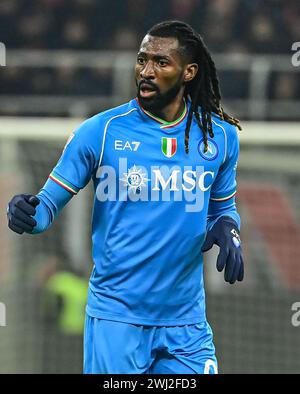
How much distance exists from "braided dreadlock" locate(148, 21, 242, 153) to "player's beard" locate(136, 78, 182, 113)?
4.7 inches

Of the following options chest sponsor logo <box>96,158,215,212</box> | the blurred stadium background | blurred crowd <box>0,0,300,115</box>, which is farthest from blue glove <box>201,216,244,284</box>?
blurred crowd <box>0,0,300,115</box>

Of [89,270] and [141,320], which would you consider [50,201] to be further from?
[89,270]

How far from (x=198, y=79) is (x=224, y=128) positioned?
0.75 feet

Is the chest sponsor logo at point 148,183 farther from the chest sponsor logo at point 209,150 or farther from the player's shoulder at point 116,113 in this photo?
the player's shoulder at point 116,113

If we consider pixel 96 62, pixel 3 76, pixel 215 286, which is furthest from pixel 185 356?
pixel 3 76

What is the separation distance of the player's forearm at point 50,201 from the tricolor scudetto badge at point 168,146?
40cm

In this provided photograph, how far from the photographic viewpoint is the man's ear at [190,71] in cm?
407

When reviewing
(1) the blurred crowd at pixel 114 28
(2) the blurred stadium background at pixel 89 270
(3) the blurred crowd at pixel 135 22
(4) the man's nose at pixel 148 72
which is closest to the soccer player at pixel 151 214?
(4) the man's nose at pixel 148 72

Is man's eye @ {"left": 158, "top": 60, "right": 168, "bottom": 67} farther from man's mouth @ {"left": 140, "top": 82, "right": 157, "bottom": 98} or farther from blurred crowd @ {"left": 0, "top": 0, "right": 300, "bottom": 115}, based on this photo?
blurred crowd @ {"left": 0, "top": 0, "right": 300, "bottom": 115}

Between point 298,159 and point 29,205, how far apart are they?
3.19m

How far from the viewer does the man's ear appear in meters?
4.07

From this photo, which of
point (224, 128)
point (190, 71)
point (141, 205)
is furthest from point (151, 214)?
point (190, 71)

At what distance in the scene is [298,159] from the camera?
6637mm
